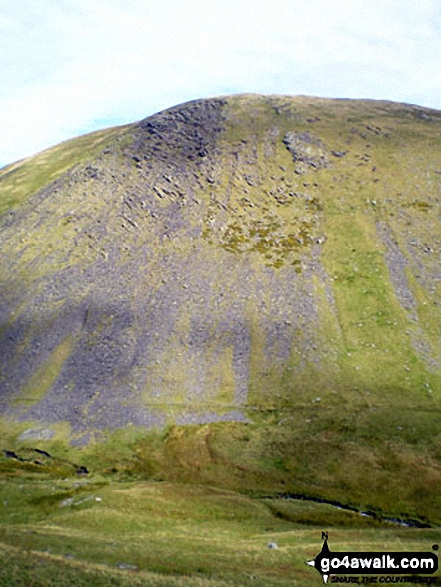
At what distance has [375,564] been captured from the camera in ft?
117

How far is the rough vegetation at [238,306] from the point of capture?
226 ft

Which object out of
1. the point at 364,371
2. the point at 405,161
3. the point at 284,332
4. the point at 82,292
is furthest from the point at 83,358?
the point at 405,161

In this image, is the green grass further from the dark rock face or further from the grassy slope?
the grassy slope

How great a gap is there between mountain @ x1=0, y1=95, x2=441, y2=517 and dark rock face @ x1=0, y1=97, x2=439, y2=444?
449mm

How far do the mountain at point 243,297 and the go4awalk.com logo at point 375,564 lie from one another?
17184 mm

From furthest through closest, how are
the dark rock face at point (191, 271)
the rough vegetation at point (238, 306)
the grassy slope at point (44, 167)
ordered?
the grassy slope at point (44, 167)
the dark rock face at point (191, 271)
the rough vegetation at point (238, 306)

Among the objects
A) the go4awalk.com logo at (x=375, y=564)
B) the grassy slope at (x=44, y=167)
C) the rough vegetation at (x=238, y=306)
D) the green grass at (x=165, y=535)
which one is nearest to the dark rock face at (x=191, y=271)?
the rough vegetation at (x=238, y=306)

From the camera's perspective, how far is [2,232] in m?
133

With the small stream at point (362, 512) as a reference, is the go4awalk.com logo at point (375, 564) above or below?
above

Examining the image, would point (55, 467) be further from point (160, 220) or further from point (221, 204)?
point (221, 204)

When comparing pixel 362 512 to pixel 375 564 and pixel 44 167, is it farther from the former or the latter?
pixel 44 167

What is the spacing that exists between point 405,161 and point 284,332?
241ft

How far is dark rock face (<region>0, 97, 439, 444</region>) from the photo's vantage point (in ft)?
287

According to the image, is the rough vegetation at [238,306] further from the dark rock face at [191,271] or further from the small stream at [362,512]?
the small stream at [362,512]
